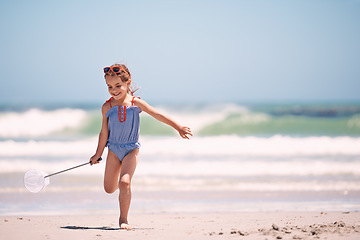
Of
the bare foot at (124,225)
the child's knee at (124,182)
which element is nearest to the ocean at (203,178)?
the bare foot at (124,225)

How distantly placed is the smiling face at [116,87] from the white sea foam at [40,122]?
14.7 metres

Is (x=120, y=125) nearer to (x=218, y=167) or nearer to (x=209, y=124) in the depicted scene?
(x=218, y=167)

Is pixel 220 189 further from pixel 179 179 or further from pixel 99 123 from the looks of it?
pixel 99 123

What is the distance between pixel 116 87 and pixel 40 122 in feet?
59.6

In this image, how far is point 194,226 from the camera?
14.8 ft

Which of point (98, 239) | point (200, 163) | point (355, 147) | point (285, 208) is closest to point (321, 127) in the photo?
point (355, 147)

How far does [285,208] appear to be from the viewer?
5480 millimetres

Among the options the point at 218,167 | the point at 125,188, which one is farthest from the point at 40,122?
the point at 125,188

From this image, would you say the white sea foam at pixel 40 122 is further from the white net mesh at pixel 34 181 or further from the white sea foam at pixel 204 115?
the white net mesh at pixel 34 181

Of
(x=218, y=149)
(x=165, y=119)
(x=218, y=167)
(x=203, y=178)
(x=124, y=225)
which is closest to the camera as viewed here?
(x=124, y=225)

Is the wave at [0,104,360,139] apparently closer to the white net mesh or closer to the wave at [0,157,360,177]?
the wave at [0,157,360,177]

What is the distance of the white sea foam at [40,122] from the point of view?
64.2ft

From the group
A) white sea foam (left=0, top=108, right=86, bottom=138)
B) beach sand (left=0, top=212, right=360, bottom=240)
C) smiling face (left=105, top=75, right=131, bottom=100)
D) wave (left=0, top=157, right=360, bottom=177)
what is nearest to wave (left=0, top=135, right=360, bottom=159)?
wave (left=0, top=157, right=360, bottom=177)

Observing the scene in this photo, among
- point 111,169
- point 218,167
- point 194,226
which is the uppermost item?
point 218,167
